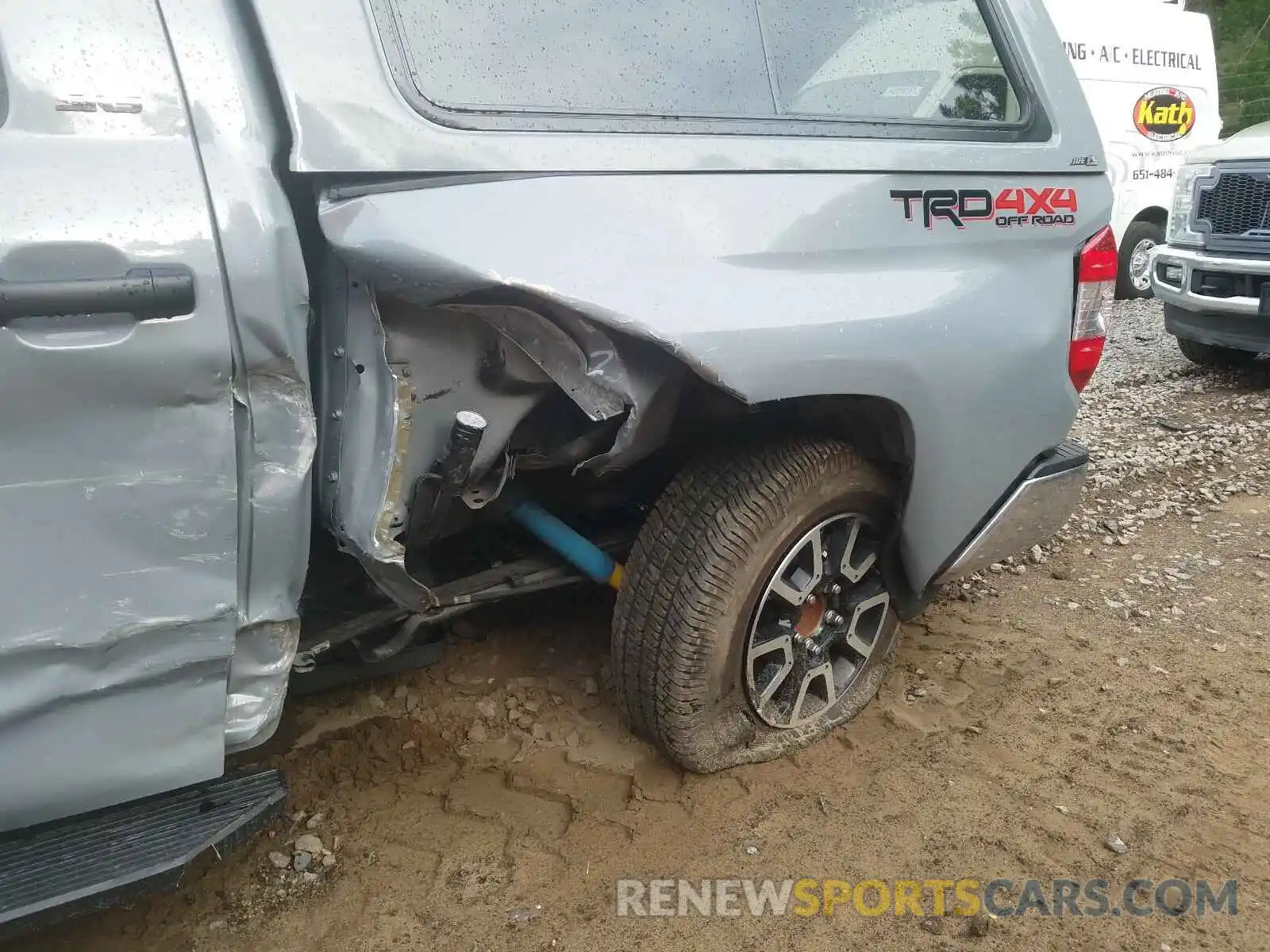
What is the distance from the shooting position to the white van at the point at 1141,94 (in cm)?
867

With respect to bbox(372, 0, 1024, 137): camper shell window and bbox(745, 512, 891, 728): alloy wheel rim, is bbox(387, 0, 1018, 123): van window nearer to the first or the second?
bbox(372, 0, 1024, 137): camper shell window

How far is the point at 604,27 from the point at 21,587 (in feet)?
4.70

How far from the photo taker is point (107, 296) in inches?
54.7

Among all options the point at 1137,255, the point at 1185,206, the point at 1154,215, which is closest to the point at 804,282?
the point at 1185,206

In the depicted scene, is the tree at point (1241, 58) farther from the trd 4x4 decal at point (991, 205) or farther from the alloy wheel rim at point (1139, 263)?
the trd 4x4 decal at point (991, 205)

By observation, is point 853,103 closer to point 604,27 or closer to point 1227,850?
point 604,27

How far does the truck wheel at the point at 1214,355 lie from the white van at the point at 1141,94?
121 inches

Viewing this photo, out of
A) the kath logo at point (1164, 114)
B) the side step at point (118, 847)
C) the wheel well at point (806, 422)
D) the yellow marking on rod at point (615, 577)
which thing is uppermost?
the wheel well at point (806, 422)

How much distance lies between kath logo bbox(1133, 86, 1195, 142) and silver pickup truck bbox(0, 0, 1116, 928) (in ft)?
26.4

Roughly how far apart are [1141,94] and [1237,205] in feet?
13.9

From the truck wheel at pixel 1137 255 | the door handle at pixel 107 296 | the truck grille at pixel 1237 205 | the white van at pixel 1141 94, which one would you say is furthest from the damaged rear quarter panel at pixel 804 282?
the truck wheel at pixel 1137 255

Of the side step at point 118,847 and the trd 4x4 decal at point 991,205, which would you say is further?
the trd 4x4 decal at point 991,205

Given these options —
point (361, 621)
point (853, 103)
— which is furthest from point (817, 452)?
point (361, 621)

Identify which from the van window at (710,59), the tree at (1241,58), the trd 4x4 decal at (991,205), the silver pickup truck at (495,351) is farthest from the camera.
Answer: the tree at (1241,58)
